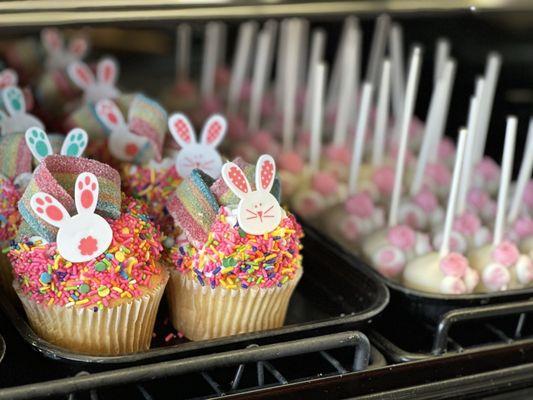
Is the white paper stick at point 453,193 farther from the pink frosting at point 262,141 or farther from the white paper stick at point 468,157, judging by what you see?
the pink frosting at point 262,141

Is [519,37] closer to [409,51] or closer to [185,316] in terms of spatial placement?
[409,51]

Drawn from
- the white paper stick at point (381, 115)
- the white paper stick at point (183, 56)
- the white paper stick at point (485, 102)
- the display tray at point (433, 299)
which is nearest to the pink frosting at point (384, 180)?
the white paper stick at point (381, 115)

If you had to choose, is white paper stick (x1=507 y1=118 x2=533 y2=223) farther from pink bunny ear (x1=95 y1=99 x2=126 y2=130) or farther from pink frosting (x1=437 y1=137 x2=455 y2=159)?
pink bunny ear (x1=95 y1=99 x2=126 y2=130)

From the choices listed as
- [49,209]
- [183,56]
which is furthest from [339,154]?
[49,209]

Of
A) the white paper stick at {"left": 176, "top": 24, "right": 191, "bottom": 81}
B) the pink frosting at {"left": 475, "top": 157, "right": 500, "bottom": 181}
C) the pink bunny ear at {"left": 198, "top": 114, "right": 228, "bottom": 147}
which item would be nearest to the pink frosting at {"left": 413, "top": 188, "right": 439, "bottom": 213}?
the pink frosting at {"left": 475, "top": 157, "right": 500, "bottom": 181}

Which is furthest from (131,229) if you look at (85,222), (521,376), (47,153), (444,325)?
(521,376)
